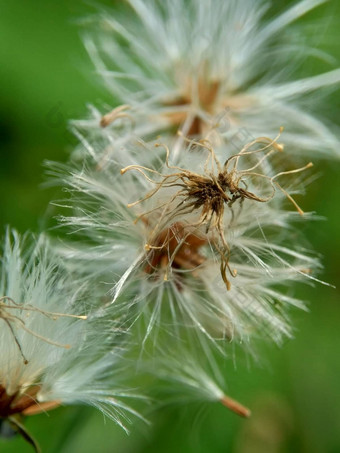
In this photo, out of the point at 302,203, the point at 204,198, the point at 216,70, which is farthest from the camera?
the point at 302,203

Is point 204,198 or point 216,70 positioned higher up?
point 216,70

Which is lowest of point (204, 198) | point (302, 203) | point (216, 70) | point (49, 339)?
point (49, 339)

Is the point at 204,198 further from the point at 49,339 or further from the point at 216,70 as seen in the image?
the point at 216,70

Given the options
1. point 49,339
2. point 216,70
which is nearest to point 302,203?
point 216,70

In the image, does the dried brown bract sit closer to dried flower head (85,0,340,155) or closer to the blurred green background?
dried flower head (85,0,340,155)

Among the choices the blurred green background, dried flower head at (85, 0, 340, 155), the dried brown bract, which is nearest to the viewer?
the dried brown bract

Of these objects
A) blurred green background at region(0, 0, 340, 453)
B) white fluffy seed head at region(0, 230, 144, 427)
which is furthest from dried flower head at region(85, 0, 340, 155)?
white fluffy seed head at region(0, 230, 144, 427)
